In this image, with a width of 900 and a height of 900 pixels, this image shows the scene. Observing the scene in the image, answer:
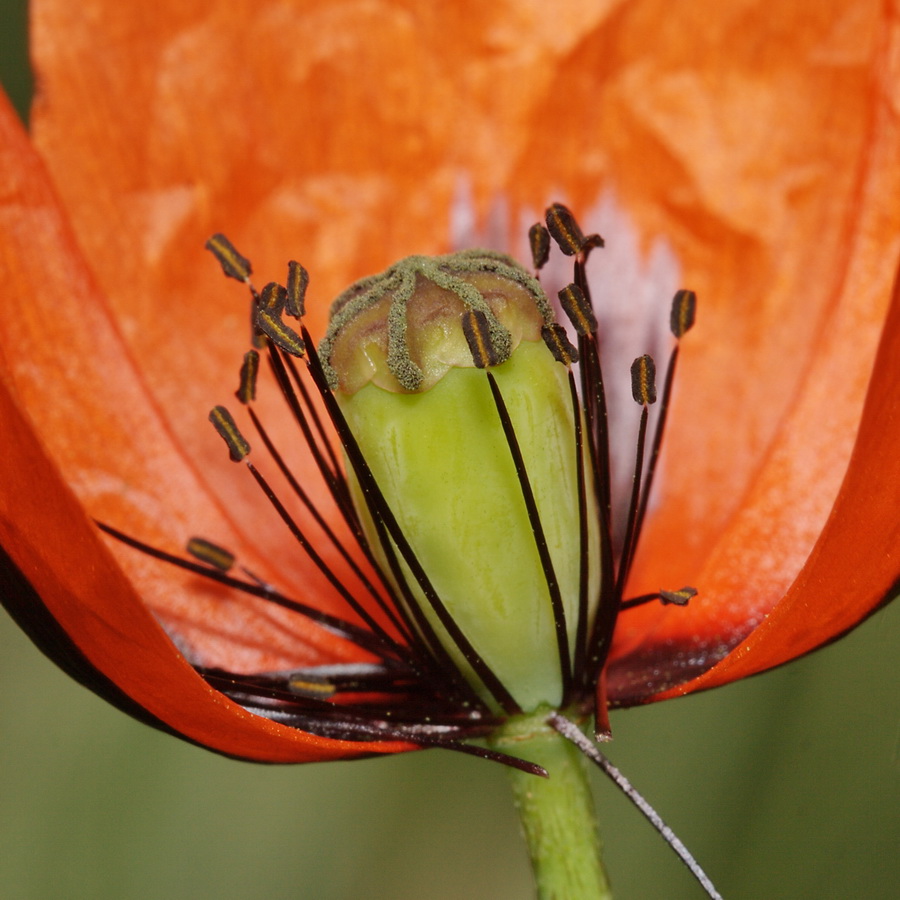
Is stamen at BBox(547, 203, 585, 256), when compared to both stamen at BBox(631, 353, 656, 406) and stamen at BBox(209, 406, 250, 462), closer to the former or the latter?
stamen at BBox(631, 353, 656, 406)

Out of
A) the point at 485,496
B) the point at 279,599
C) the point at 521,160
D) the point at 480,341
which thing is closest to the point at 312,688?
the point at 279,599

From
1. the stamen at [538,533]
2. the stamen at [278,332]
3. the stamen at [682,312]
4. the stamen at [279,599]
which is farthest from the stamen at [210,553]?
the stamen at [682,312]

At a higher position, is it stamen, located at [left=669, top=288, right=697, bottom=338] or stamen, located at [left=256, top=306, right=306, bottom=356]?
stamen, located at [left=256, top=306, right=306, bottom=356]

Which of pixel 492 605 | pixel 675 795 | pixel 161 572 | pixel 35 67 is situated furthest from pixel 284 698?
pixel 35 67

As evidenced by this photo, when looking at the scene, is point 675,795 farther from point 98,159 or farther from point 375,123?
point 98,159

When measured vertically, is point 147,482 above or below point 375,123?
below

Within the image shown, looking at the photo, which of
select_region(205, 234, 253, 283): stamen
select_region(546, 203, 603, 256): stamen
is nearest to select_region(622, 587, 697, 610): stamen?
select_region(546, 203, 603, 256): stamen
